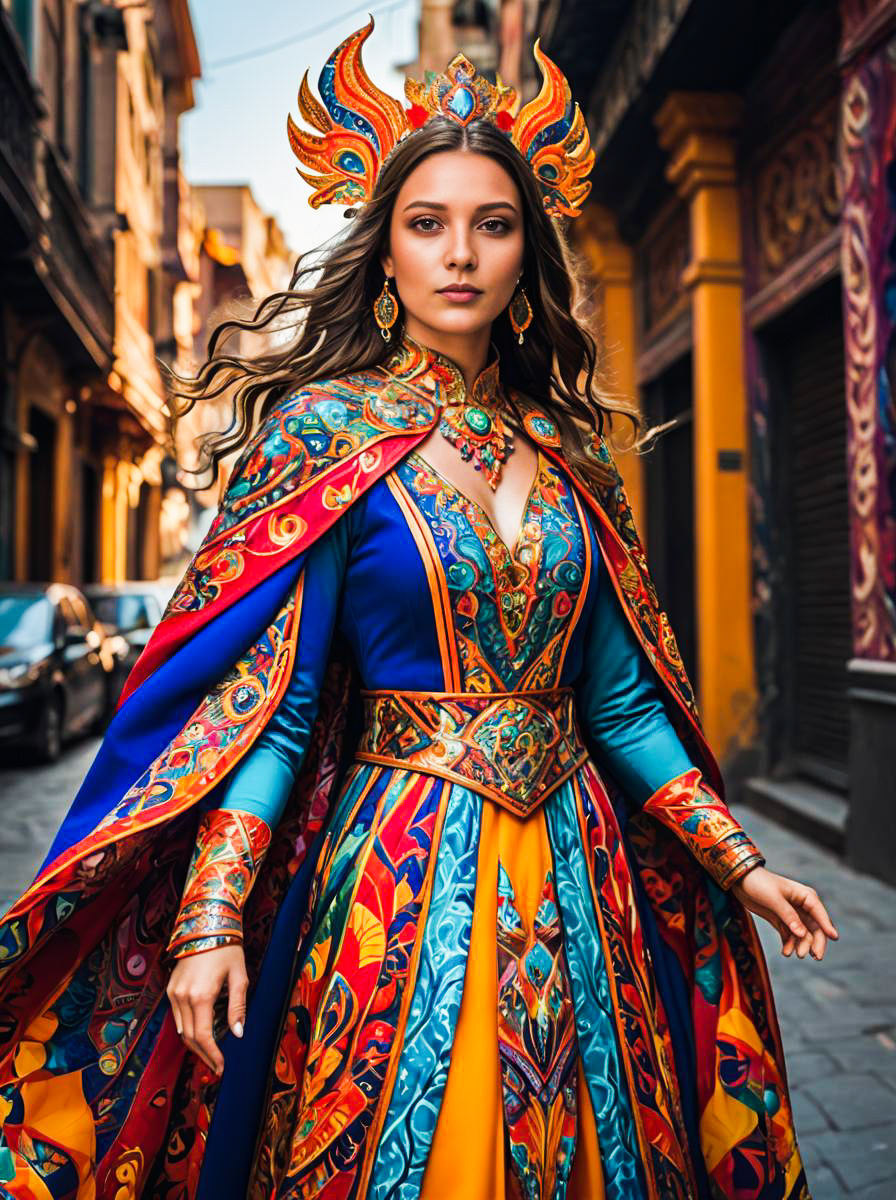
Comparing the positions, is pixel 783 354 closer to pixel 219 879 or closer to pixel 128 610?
pixel 219 879

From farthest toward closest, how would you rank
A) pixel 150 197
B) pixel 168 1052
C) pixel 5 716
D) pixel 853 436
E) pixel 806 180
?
1. pixel 150 197
2. pixel 5 716
3. pixel 806 180
4. pixel 853 436
5. pixel 168 1052

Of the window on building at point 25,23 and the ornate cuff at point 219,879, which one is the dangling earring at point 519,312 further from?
the window on building at point 25,23

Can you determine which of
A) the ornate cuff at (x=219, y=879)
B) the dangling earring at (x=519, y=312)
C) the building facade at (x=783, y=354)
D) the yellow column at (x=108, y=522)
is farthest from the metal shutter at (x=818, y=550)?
the yellow column at (x=108, y=522)

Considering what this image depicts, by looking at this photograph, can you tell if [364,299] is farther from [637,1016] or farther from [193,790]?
[637,1016]

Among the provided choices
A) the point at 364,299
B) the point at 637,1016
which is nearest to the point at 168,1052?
the point at 637,1016

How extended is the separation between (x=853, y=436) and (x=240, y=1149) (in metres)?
4.72

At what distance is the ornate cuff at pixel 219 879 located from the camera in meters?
1.45

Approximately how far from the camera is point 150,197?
76.2 feet

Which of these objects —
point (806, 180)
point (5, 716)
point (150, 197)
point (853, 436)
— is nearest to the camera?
point (853, 436)

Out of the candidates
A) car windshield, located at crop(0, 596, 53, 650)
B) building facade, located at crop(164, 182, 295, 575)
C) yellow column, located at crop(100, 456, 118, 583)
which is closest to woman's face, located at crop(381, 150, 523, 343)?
car windshield, located at crop(0, 596, 53, 650)

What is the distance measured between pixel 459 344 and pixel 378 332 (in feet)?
0.54

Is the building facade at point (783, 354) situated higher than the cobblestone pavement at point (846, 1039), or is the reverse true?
the building facade at point (783, 354)

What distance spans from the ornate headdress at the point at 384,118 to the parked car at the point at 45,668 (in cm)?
788

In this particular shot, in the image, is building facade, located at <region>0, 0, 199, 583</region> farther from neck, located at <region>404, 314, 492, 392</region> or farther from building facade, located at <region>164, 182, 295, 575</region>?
neck, located at <region>404, 314, 492, 392</region>
